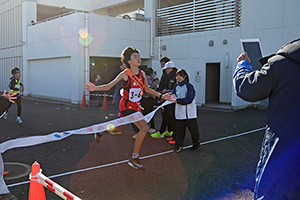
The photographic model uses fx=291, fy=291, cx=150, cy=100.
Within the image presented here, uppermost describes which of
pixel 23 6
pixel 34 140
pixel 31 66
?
pixel 23 6

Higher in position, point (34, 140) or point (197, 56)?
point (197, 56)

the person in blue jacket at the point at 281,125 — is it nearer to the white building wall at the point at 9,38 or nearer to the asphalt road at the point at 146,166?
the asphalt road at the point at 146,166

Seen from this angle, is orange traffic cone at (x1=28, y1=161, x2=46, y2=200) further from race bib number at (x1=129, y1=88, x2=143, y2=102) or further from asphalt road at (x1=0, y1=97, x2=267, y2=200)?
race bib number at (x1=129, y1=88, x2=143, y2=102)

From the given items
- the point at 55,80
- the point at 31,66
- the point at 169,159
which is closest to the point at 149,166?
the point at 169,159

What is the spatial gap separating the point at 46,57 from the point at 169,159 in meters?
15.5

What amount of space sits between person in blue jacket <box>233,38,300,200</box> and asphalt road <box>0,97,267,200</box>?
225 centimetres

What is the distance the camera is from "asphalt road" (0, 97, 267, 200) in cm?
412

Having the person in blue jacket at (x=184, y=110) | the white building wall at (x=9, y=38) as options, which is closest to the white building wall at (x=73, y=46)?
the white building wall at (x=9, y=38)

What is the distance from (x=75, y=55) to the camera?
15906 millimetres

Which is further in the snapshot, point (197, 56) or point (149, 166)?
point (197, 56)

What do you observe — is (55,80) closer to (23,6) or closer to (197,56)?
(23,6)

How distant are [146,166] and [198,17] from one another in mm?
12738

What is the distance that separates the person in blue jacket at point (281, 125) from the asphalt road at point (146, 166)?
2253mm

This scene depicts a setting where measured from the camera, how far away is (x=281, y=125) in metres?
1.84
